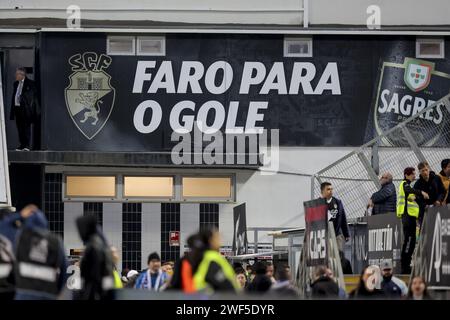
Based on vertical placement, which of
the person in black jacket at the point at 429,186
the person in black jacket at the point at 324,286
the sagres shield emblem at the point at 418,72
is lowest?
the person in black jacket at the point at 324,286

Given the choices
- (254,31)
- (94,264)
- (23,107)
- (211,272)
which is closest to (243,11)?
(254,31)

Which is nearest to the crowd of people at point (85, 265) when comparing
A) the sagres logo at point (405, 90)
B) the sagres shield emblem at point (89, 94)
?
the sagres shield emblem at point (89, 94)

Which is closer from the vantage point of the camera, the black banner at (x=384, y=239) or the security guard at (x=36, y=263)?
the security guard at (x=36, y=263)

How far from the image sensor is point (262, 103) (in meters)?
35.2

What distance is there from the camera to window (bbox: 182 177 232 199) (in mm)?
34406

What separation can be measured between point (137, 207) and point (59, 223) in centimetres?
197

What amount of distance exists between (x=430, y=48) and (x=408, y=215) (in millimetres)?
14646

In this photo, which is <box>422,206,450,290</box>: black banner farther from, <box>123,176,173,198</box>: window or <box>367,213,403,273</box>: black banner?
<box>123,176,173,198</box>: window

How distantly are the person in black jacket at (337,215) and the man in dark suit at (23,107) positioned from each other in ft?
42.7

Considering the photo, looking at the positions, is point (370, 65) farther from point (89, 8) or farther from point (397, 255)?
point (397, 255)

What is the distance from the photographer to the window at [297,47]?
116 ft

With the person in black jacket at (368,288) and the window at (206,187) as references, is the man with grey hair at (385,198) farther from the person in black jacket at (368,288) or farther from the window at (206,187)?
the window at (206,187)
